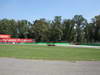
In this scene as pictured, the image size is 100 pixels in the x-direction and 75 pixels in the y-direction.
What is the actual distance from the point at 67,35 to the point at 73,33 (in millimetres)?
4849

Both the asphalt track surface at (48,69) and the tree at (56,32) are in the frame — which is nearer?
the asphalt track surface at (48,69)

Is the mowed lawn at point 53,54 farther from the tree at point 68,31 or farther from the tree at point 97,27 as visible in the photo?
the tree at point 68,31

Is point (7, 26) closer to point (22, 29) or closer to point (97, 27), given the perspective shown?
point (22, 29)

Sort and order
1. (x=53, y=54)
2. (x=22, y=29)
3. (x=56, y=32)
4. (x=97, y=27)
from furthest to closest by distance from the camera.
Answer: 1. (x=22, y=29)
2. (x=56, y=32)
3. (x=97, y=27)
4. (x=53, y=54)

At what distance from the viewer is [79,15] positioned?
4272 inches

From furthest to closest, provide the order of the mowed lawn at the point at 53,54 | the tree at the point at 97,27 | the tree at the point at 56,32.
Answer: the tree at the point at 56,32, the tree at the point at 97,27, the mowed lawn at the point at 53,54

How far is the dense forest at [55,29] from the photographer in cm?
9706

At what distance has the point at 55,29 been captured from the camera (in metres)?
97.6

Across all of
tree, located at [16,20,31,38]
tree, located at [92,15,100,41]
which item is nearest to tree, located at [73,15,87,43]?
tree, located at [92,15,100,41]

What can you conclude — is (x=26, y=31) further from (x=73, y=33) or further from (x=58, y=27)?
(x=73, y=33)

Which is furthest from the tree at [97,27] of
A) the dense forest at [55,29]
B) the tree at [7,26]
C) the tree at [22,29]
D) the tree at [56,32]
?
the tree at [7,26]

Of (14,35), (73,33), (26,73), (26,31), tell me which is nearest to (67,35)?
(73,33)

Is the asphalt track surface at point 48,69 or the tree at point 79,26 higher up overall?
the tree at point 79,26

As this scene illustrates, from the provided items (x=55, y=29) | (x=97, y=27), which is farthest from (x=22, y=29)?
(x=97, y=27)
